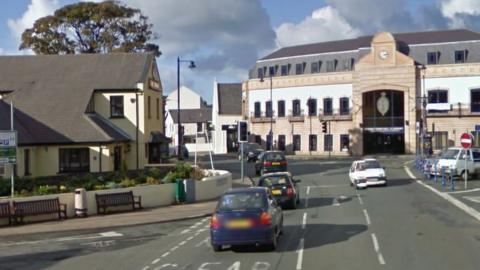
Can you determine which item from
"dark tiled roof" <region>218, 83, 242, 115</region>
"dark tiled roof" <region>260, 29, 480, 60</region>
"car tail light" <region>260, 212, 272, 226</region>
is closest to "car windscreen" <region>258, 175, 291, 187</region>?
"car tail light" <region>260, 212, 272, 226</region>

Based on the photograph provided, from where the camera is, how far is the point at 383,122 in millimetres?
84125

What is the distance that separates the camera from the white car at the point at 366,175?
36.5 metres

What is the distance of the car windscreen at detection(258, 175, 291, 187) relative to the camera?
88.5 ft

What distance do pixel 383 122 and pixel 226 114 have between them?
2914 cm

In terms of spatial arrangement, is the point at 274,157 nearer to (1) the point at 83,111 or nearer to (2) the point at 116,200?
(1) the point at 83,111

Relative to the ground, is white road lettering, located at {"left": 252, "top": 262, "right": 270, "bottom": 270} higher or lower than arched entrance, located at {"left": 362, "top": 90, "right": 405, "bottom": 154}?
lower

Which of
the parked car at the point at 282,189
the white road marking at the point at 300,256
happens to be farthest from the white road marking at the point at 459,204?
the white road marking at the point at 300,256

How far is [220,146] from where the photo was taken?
103 m

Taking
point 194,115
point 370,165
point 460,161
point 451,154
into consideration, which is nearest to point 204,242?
point 370,165

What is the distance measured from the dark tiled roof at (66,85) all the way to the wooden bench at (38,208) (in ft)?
42.9

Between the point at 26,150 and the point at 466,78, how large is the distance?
56082mm

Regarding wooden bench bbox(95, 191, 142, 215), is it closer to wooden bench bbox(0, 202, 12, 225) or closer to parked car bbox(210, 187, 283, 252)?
wooden bench bbox(0, 202, 12, 225)

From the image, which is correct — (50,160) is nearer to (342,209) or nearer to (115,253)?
(342,209)

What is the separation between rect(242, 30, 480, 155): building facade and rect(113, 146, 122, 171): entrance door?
37.1 metres
